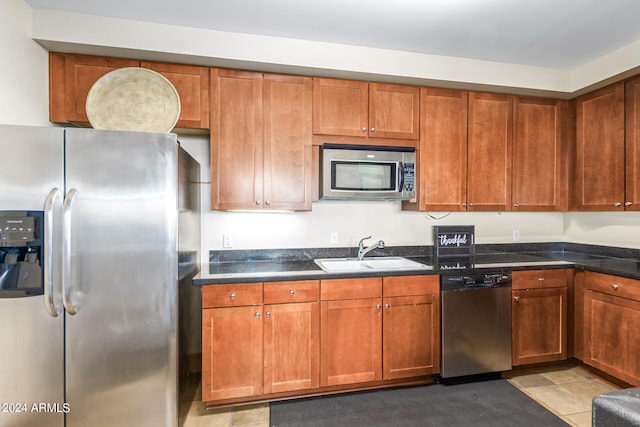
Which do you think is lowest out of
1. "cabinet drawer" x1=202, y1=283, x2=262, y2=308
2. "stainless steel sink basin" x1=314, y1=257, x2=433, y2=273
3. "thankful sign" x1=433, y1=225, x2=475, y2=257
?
"cabinet drawer" x1=202, y1=283, x2=262, y2=308

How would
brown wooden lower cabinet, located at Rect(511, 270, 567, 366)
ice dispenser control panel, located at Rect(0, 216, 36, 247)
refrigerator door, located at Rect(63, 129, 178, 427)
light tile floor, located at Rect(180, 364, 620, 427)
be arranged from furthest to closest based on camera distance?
1. brown wooden lower cabinet, located at Rect(511, 270, 567, 366)
2. light tile floor, located at Rect(180, 364, 620, 427)
3. refrigerator door, located at Rect(63, 129, 178, 427)
4. ice dispenser control panel, located at Rect(0, 216, 36, 247)

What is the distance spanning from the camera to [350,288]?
232cm

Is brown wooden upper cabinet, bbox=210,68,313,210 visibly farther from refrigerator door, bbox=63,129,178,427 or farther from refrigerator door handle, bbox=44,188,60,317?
refrigerator door handle, bbox=44,188,60,317

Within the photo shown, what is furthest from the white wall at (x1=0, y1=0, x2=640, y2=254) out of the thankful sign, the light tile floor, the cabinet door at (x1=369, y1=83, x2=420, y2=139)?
the light tile floor

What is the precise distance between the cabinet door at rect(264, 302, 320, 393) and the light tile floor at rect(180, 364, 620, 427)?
224 millimetres

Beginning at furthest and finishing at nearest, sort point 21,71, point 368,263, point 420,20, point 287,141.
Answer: point 368,263 → point 287,141 → point 420,20 → point 21,71

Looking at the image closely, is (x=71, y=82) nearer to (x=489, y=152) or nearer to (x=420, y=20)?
A: (x=420, y=20)

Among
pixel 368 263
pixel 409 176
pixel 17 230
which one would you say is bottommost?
pixel 368 263

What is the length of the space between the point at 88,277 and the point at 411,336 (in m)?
2.08

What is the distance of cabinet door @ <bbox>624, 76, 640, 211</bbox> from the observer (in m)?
2.55

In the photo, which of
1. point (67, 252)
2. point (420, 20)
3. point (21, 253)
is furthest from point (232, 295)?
point (420, 20)

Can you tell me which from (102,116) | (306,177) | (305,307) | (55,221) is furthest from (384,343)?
(102,116)

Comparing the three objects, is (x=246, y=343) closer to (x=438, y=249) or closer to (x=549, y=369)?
(x=438, y=249)

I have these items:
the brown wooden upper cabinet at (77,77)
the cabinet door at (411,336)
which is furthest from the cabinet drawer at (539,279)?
the brown wooden upper cabinet at (77,77)
